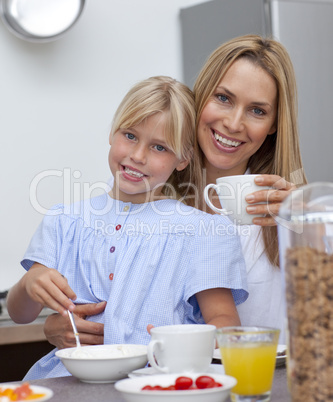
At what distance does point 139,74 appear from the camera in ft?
9.53

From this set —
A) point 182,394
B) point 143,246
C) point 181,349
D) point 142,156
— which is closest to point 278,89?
point 142,156

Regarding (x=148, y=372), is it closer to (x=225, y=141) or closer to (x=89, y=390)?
(x=89, y=390)

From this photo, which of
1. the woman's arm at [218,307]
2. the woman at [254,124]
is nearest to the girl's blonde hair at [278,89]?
the woman at [254,124]

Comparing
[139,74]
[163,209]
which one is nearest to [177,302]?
[163,209]

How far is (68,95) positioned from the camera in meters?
2.72

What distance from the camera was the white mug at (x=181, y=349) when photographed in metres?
0.90

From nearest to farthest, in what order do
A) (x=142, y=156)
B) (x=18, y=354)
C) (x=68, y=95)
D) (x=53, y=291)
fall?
(x=53, y=291)
(x=142, y=156)
(x=18, y=354)
(x=68, y=95)

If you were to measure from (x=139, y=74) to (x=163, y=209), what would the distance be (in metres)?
1.48

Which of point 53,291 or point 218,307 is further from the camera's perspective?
point 218,307

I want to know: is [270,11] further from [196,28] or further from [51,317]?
[51,317]

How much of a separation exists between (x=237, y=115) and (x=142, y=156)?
350mm

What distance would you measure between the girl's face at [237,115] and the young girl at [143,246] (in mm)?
94

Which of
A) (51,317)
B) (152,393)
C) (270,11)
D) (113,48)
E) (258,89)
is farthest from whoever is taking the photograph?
(113,48)

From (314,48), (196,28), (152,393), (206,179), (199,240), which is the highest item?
(196,28)
